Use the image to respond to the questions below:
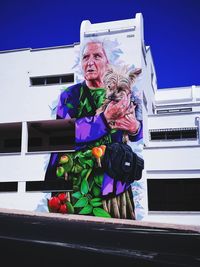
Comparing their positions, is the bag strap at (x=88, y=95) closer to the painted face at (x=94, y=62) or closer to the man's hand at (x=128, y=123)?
the painted face at (x=94, y=62)

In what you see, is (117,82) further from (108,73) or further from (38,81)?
(38,81)

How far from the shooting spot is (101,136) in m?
21.2

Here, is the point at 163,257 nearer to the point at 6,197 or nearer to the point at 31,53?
the point at 6,197

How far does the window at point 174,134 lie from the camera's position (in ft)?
73.9

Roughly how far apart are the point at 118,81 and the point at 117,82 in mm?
91

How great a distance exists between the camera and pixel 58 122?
23125 millimetres

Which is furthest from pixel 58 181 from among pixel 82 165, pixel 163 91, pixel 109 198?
pixel 163 91

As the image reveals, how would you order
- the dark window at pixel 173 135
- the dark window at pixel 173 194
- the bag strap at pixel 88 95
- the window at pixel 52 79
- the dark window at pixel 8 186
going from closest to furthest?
the dark window at pixel 173 194, the bag strap at pixel 88 95, the dark window at pixel 8 186, the dark window at pixel 173 135, the window at pixel 52 79

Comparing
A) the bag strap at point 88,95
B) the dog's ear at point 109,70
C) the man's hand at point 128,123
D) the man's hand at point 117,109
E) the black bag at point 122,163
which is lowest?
the black bag at point 122,163

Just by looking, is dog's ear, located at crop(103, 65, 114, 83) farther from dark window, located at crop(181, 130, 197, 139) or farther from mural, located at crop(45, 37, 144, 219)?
dark window, located at crop(181, 130, 197, 139)

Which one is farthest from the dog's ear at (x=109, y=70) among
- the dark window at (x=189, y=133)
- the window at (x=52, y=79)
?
the dark window at (x=189, y=133)

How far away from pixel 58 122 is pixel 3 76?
523cm

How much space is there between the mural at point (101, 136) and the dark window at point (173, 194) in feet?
4.41

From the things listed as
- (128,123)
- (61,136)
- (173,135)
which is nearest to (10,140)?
(61,136)
